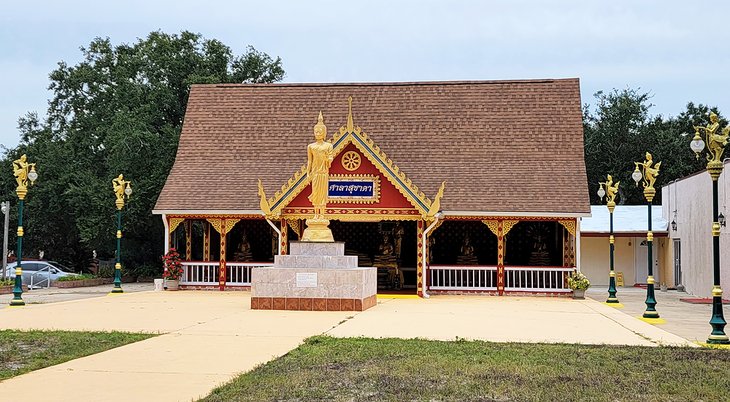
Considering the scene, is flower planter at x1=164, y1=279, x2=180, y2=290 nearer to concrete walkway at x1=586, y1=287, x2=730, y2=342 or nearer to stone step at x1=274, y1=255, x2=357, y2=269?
stone step at x1=274, y1=255, x2=357, y2=269

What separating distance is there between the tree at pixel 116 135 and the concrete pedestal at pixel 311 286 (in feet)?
56.6

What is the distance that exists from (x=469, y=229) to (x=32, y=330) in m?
16.4

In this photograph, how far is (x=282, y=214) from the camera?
24406 mm

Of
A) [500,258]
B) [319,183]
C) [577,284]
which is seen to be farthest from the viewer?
[500,258]

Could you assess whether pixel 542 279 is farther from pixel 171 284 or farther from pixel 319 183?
pixel 171 284

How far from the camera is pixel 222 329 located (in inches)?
576

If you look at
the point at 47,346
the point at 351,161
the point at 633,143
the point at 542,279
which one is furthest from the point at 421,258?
the point at 633,143

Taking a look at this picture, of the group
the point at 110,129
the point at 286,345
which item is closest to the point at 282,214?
the point at 286,345

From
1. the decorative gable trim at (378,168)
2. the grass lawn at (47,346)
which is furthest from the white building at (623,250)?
the grass lawn at (47,346)

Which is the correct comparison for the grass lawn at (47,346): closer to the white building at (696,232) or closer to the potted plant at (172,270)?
the potted plant at (172,270)

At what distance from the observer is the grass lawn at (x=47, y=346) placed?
34.7 ft

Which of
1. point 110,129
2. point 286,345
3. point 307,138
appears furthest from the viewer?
point 110,129

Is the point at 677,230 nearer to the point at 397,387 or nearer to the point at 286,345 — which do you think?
the point at 286,345

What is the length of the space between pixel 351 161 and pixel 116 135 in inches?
578
